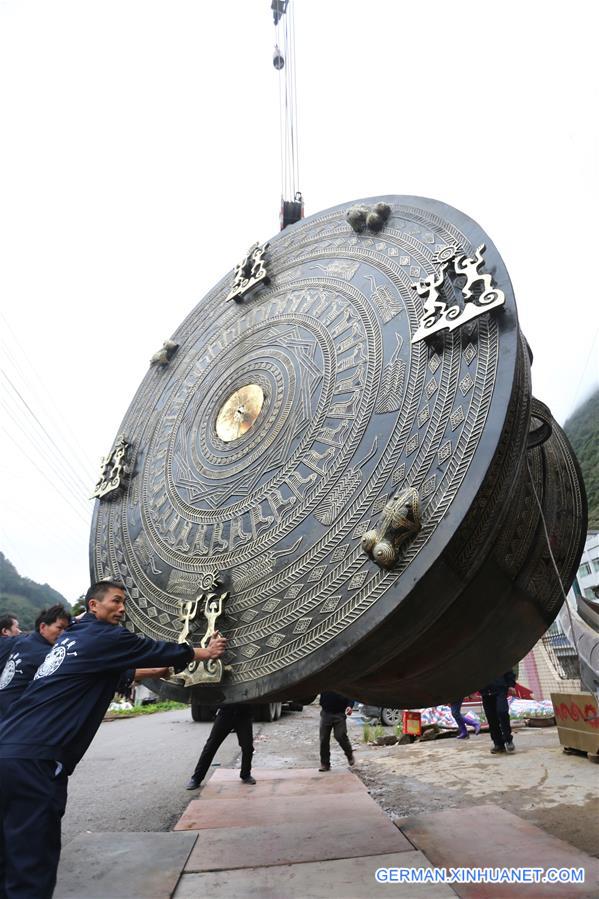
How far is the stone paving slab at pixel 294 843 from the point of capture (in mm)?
2764

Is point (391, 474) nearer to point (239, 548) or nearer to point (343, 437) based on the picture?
point (343, 437)

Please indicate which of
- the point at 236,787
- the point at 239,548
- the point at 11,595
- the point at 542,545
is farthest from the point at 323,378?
the point at 11,595

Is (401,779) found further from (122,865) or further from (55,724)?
(55,724)

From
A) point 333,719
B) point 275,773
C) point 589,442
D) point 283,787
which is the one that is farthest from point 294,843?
point 589,442

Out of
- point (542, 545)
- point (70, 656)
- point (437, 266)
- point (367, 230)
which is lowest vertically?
point (70, 656)

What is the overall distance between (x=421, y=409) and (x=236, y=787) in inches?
154

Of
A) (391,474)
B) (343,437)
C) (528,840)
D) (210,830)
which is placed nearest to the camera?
(391,474)

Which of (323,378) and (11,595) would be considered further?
(11,595)

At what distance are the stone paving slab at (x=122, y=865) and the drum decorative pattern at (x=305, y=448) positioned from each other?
38.4 inches

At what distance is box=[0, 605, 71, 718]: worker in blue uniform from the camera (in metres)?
2.88

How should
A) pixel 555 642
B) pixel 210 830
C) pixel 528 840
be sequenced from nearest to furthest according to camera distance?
pixel 528 840 < pixel 210 830 < pixel 555 642

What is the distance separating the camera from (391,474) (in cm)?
→ 210

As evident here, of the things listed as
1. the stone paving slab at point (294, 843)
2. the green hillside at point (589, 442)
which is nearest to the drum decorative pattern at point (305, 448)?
the stone paving slab at point (294, 843)

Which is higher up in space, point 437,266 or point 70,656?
point 437,266
